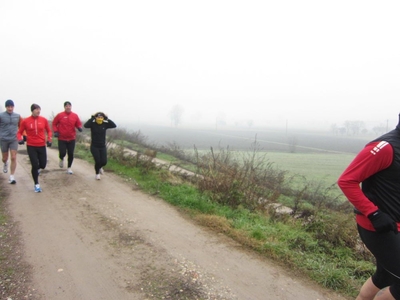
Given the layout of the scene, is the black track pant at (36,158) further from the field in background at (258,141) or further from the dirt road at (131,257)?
the field in background at (258,141)

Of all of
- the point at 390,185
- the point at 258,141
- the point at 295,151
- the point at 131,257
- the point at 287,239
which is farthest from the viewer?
the point at 258,141

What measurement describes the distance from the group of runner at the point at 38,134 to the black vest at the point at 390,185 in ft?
21.3

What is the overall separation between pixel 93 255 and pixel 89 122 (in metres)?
4.93

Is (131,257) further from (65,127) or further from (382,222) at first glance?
(65,127)

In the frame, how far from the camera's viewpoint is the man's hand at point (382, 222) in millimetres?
2188

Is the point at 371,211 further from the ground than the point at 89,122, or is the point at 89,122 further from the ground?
the point at 89,122

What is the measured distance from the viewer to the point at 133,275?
337 cm

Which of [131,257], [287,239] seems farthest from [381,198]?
[131,257]

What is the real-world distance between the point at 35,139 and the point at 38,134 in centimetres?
13

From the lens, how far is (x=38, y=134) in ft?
21.8

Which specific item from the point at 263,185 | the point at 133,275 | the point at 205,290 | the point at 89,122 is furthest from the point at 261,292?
the point at 89,122

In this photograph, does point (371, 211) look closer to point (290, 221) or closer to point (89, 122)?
point (290, 221)

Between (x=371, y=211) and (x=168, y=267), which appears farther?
(x=168, y=267)

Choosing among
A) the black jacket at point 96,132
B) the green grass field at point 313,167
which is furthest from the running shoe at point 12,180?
the green grass field at point 313,167
